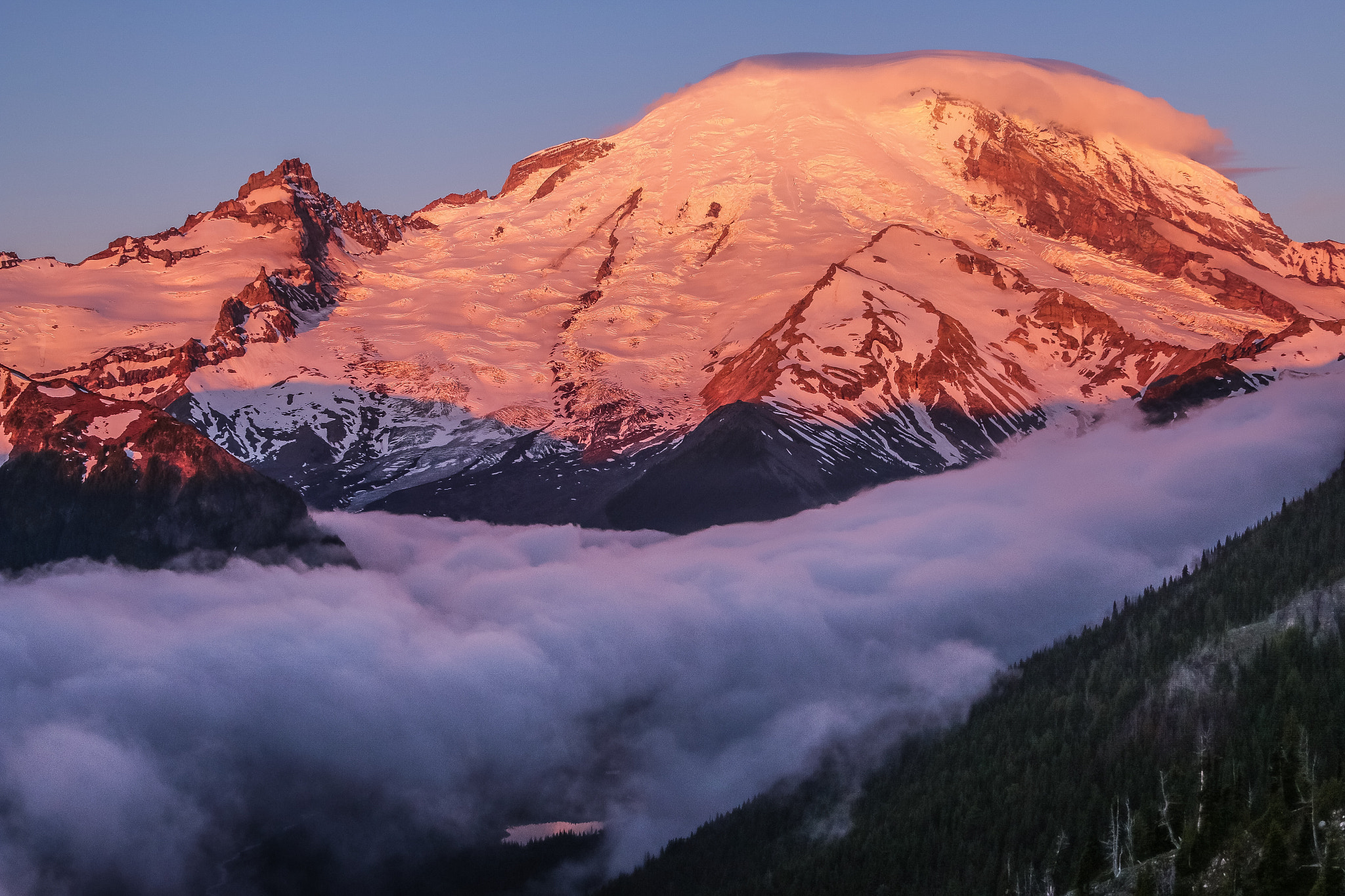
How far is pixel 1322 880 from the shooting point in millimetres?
171250

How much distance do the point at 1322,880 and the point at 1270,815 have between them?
20.3 metres

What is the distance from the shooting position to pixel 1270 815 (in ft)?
628

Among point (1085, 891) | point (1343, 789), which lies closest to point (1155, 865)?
point (1085, 891)

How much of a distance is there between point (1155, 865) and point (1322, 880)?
2688 cm

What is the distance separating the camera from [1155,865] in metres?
196

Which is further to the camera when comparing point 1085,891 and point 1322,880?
point 1085,891

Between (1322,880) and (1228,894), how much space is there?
40.1 ft

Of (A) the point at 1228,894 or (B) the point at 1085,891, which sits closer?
(A) the point at 1228,894

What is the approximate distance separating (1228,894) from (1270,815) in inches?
511

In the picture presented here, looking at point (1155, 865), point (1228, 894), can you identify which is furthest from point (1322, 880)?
point (1155, 865)

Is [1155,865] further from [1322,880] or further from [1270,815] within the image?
[1322,880]

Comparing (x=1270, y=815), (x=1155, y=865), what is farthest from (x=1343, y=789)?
(x=1155, y=865)

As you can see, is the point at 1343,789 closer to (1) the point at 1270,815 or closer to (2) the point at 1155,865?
(1) the point at 1270,815

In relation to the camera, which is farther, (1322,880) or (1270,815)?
(1270,815)
